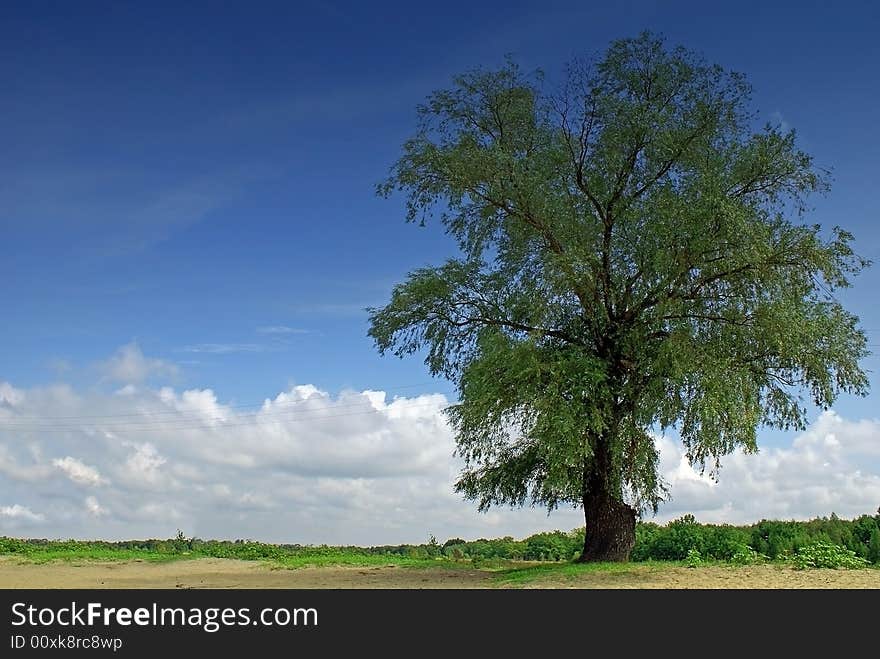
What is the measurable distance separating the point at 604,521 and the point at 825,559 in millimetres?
5239

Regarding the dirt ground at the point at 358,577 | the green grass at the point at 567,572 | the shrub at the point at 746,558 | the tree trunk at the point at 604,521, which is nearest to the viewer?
the dirt ground at the point at 358,577

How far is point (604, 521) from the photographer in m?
22.3

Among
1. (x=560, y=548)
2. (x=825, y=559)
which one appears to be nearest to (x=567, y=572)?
(x=825, y=559)

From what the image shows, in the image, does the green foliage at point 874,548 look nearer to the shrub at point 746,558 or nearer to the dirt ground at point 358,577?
the shrub at point 746,558

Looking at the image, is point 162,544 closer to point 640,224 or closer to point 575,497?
point 575,497

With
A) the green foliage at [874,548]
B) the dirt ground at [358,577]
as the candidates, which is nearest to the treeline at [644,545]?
the green foliage at [874,548]

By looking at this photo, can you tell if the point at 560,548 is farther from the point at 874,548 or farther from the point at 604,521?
the point at 874,548

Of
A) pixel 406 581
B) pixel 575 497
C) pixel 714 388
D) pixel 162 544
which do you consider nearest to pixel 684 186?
pixel 714 388

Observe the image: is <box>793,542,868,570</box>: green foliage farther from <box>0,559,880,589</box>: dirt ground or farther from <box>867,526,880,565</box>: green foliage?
<box>867,526,880,565</box>: green foliage

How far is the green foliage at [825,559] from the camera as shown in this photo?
64.2 feet

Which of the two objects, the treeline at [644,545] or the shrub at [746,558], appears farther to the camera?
the treeline at [644,545]

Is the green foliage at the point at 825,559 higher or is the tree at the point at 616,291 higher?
the tree at the point at 616,291

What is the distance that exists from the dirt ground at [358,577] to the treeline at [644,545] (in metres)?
2.91

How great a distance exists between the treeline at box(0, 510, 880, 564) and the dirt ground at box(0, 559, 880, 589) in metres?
2.91
